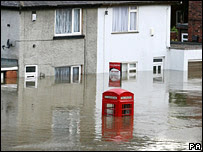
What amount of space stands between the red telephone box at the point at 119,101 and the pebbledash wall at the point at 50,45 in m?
9.93

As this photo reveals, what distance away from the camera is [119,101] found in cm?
2177

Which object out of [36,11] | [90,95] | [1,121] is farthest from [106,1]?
[1,121]

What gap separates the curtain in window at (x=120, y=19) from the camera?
1379 inches

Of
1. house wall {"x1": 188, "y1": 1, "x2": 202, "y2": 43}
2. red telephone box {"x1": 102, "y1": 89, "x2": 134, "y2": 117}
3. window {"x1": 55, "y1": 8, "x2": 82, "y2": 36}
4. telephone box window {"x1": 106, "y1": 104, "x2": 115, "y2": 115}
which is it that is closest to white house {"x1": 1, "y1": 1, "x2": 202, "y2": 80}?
window {"x1": 55, "y1": 8, "x2": 82, "y2": 36}

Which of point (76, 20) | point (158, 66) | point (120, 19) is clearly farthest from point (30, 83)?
point (158, 66)

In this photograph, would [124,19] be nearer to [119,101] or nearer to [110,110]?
[110,110]

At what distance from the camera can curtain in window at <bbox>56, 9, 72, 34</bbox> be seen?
33031 millimetres

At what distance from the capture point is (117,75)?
30.9m

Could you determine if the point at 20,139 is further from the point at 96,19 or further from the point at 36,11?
the point at 96,19

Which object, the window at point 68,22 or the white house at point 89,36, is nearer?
the white house at point 89,36

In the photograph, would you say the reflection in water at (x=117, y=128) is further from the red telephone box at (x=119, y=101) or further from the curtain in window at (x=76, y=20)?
the curtain in window at (x=76, y=20)

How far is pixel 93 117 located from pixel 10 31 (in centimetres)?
1054

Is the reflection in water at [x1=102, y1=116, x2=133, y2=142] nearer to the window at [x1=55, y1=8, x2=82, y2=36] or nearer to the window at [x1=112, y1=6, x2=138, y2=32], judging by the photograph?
the window at [x1=55, y1=8, x2=82, y2=36]

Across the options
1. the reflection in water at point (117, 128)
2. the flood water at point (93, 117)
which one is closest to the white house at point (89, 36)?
the flood water at point (93, 117)
